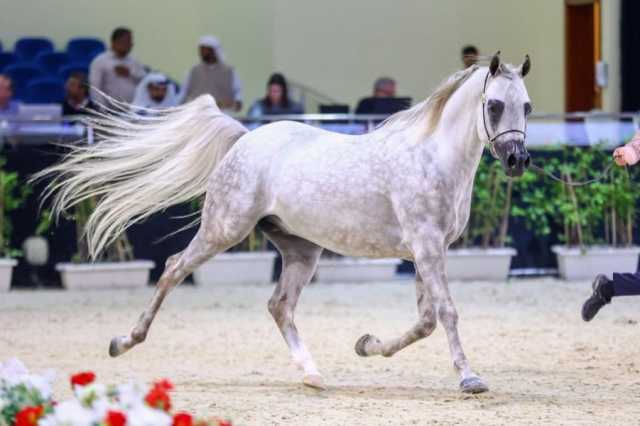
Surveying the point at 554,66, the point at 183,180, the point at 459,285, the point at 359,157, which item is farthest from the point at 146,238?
the point at 554,66

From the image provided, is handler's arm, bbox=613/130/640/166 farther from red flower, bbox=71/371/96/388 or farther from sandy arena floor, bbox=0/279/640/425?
red flower, bbox=71/371/96/388

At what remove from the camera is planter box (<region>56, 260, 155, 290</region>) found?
1128cm

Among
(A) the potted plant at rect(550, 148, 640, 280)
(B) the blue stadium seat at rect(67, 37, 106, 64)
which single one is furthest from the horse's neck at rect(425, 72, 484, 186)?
(B) the blue stadium seat at rect(67, 37, 106, 64)

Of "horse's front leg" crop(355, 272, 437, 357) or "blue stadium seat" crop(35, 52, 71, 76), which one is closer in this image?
"horse's front leg" crop(355, 272, 437, 357)

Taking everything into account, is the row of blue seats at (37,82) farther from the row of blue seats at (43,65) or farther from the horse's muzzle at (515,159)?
the horse's muzzle at (515,159)

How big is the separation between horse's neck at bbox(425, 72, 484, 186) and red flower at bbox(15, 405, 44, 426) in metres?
3.12

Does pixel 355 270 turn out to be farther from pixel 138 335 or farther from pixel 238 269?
pixel 138 335

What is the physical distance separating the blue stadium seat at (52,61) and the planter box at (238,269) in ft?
15.5

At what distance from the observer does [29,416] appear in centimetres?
363

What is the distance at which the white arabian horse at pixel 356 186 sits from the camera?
6242 mm

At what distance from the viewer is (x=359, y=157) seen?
21.6ft

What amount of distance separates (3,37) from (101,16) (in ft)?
4.04

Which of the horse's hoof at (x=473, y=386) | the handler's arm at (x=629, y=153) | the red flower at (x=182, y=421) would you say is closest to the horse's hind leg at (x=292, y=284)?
the horse's hoof at (x=473, y=386)

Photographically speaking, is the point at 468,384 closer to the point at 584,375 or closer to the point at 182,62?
the point at 584,375
